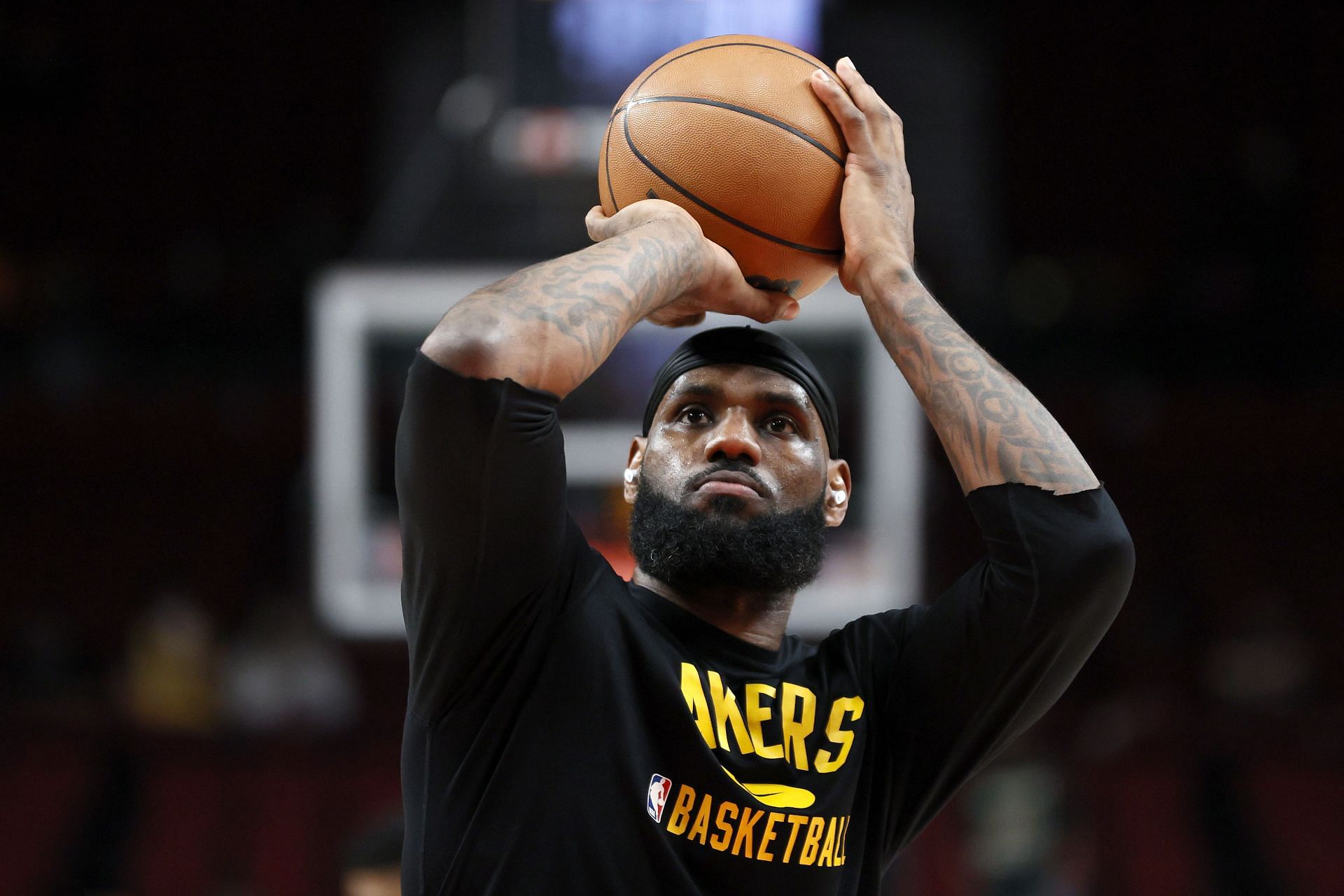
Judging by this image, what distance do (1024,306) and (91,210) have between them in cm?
576

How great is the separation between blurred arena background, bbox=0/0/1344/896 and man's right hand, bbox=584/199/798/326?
10.1 feet

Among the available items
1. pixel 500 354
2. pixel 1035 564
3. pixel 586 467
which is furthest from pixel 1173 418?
pixel 500 354

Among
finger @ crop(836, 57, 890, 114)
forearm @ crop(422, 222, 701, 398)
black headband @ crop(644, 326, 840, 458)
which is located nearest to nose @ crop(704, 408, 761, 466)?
black headband @ crop(644, 326, 840, 458)

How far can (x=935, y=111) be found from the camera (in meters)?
9.03

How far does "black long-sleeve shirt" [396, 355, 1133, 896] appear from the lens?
6.16 feet

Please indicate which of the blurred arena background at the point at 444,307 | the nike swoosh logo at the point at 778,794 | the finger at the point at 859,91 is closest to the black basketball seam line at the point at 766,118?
the finger at the point at 859,91

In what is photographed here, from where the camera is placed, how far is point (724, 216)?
231cm

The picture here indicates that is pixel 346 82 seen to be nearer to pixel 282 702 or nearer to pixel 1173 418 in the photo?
pixel 282 702

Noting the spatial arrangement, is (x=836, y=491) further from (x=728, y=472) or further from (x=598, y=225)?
(x=598, y=225)

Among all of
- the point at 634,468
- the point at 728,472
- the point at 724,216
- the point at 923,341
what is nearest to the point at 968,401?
the point at 923,341

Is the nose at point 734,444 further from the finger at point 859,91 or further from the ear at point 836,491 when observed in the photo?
the finger at point 859,91

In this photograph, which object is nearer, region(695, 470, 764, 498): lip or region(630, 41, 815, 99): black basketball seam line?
region(695, 470, 764, 498): lip

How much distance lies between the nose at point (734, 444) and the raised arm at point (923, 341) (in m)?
0.25

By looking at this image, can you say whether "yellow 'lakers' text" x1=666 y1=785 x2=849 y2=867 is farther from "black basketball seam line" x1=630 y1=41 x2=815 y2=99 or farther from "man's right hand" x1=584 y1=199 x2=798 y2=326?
"black basketball seam line" x1=630 y1=41 x2=815 y2=99
